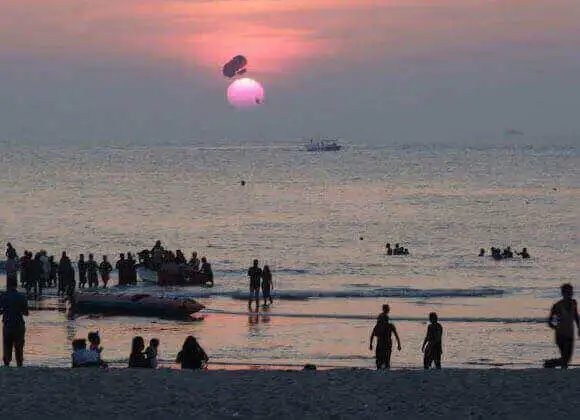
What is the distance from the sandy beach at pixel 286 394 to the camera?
12.1 meters

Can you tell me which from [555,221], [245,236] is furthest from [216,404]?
[555,221]

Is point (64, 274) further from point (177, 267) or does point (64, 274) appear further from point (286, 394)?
point (286, 394)

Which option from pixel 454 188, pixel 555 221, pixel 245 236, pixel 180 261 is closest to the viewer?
pixel 180 261

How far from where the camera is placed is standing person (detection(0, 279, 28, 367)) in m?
15.3

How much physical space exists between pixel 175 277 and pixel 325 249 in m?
27.3

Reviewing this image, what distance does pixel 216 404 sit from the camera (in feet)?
40.6

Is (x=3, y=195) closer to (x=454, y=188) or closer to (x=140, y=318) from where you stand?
(x=454, y=188)

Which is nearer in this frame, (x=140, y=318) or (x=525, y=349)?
(x=525, y=349)

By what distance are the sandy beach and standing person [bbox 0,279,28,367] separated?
45.5 inches

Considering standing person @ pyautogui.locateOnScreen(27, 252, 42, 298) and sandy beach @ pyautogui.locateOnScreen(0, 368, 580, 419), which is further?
standing person @ pyautogui.locateOnScreen(27, 252, 42, 298)

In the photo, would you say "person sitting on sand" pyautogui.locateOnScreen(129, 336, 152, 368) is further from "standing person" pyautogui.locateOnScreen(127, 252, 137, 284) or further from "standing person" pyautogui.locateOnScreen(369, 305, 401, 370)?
"standing person" pyautogui.locateOnScreen(127, 252, 137, 284)

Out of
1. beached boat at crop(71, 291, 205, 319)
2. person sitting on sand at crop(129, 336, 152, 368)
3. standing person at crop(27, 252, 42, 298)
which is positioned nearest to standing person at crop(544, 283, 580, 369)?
person sitting on sand at crop(129, 336, 152, 368)

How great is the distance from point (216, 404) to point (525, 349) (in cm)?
1376

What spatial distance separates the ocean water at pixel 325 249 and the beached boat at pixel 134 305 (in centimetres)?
71
